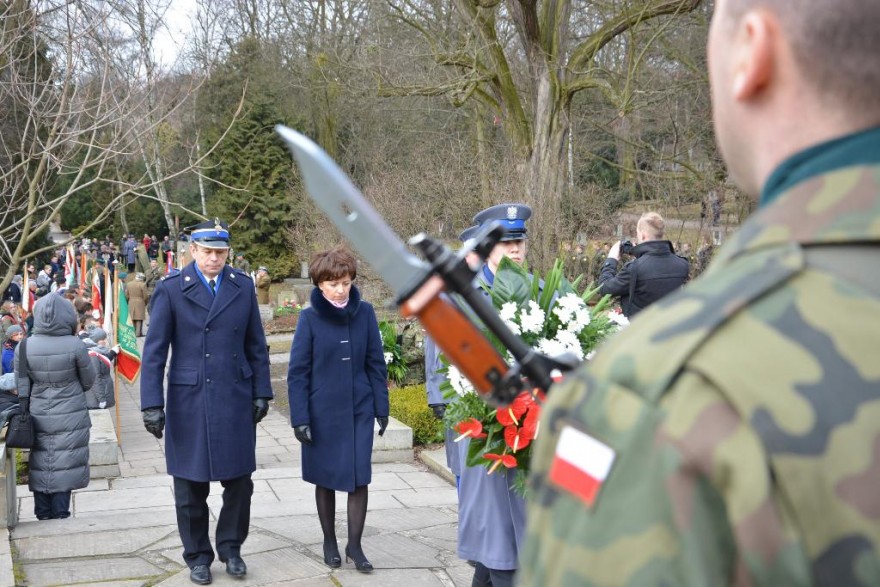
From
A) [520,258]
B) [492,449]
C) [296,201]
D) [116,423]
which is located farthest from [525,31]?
[296,201]

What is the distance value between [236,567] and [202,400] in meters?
0.97

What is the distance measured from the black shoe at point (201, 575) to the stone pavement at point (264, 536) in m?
0.07

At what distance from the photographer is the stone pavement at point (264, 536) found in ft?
20.2

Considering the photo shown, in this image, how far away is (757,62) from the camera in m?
1.18

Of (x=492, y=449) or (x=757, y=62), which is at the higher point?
(x=757, y=62)

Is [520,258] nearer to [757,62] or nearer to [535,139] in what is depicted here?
[757,62]

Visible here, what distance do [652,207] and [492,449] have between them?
485 inches

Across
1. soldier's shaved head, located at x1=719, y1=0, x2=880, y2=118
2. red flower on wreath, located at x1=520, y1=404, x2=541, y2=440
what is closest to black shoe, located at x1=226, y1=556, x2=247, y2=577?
red flower on wreath, located at x1=520, y1=404, x2=541, y2=440

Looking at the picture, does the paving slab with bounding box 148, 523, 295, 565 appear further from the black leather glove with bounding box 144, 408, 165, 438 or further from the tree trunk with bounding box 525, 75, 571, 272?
the tree trunk with bounding box 525, 75, 571, 272

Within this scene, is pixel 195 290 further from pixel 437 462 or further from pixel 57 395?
pixel 437 462

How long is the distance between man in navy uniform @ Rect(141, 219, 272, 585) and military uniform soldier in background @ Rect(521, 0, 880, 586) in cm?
520

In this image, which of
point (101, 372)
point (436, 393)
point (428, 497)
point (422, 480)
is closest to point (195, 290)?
point (436, 393)

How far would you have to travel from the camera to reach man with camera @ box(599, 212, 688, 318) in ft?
28.2

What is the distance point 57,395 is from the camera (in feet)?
28.1
